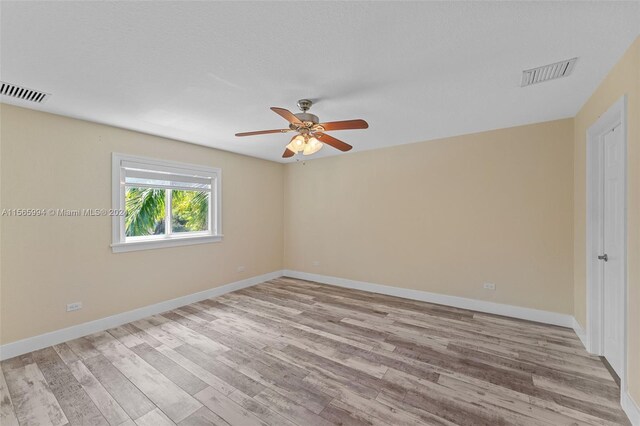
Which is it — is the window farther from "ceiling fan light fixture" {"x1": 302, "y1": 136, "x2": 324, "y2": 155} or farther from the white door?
the white door

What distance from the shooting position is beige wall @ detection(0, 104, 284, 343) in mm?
2564

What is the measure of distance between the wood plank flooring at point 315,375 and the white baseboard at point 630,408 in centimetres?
6

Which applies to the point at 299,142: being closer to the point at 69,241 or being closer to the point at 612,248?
the point at 69,241

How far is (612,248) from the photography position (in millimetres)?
2275

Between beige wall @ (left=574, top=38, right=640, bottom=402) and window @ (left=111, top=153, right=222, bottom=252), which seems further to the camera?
window @ (left=111, top=153, right=222, bottom=252)

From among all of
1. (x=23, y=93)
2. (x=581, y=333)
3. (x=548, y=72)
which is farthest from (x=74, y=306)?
(x=581, y=333)

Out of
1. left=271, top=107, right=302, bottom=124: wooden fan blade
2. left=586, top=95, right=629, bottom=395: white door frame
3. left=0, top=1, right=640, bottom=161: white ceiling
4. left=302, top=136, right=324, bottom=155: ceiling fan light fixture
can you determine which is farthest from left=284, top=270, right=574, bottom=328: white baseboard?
left=271, top=107, right=302, bottom=124: wooden fan blade

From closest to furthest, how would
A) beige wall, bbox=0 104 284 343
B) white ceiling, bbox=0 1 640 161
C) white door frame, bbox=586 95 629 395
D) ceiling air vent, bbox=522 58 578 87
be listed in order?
white ceiling, bbox=0 1 640 161 < ceiling air vent, bbox=522 58 578 87 < white door frame, bbox=586 95 629 395 < beige wall, bbox=0 104 284 343

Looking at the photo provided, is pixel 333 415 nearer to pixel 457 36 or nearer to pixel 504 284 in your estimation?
pixel 457 36

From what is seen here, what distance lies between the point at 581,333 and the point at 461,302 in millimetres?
1225

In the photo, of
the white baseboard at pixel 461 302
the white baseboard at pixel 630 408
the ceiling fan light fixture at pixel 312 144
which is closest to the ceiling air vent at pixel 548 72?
the ceiling fan light fixture at pixel 312 144

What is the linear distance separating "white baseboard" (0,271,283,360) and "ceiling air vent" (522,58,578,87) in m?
4.76

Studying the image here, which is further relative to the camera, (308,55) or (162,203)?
(162,203)

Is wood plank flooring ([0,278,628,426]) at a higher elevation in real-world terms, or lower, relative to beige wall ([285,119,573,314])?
lower
